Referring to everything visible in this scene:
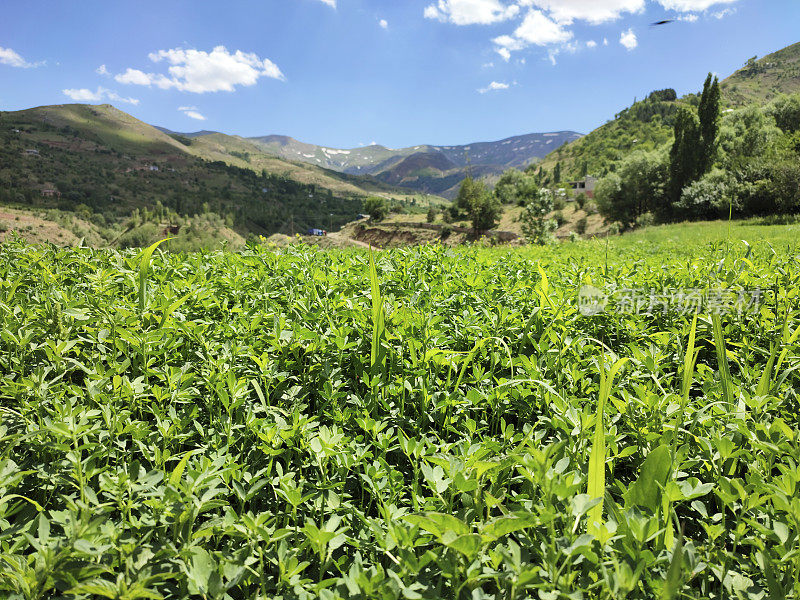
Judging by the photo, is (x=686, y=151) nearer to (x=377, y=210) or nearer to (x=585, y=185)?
(x=585, y=185)

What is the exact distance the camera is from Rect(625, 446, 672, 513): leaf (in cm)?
108

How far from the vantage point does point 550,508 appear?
939 mm

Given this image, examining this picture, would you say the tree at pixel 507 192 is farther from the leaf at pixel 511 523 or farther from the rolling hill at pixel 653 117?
the leaf at pixel 511 523

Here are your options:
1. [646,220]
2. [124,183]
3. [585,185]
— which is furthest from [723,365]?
[124,183]

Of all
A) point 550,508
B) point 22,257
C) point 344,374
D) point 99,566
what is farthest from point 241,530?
point 22,257

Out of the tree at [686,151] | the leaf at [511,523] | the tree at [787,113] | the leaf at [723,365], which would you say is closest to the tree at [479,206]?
the tree at [686,151]

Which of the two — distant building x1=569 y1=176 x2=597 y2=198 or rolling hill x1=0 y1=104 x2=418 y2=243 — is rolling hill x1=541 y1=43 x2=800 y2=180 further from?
rolling hill x1=0 y1=104 x2=418 y2=243

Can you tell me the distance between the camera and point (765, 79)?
597 ft

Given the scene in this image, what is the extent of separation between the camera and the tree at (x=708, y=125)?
46844 millimetres

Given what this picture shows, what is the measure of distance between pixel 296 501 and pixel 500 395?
0.80 m

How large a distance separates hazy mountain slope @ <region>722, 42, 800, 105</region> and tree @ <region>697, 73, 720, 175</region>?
438 ft

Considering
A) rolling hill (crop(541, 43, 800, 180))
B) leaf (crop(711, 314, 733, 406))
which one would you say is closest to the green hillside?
rolling hill (crop(541, 43, 800, 180))

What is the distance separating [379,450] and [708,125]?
211 feet

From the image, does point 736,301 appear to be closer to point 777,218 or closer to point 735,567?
point 735,567
